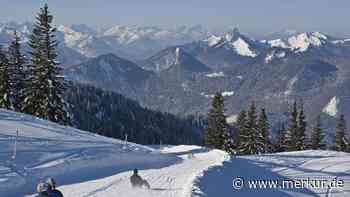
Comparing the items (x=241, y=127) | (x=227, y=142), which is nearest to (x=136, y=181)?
(x=227, y=142)

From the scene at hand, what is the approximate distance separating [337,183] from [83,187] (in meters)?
14.8

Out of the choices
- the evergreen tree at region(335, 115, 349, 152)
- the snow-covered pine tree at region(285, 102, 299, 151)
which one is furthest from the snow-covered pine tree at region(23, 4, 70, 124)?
the evergreen tree at region(335, 115, 349, 152)

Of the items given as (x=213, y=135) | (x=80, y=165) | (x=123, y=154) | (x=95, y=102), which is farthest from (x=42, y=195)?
(x=95, y=102)

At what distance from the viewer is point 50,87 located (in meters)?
45.3

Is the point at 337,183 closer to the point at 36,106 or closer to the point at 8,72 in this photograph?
the point at 36,106

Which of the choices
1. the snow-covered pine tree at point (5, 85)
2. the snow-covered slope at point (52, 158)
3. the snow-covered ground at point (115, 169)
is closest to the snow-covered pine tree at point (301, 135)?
the snow-covered ground at point (115, 169)

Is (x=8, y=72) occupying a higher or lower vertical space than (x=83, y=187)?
higher

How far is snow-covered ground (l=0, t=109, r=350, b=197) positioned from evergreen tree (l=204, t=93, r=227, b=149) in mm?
22598

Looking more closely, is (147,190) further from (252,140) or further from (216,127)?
(252,140)

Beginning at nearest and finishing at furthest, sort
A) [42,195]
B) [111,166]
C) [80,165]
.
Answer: [42,195], [80,165], [111,166]

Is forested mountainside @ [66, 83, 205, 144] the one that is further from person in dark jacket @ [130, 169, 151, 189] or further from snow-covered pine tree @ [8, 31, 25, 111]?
person in dark jacket @ [130, 169, 151, 189]

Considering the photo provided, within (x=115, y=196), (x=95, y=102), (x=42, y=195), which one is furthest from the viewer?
(x=95, y=102)

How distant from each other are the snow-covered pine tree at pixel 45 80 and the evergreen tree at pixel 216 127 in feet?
63.3

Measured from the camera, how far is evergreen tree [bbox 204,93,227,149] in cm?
5909
